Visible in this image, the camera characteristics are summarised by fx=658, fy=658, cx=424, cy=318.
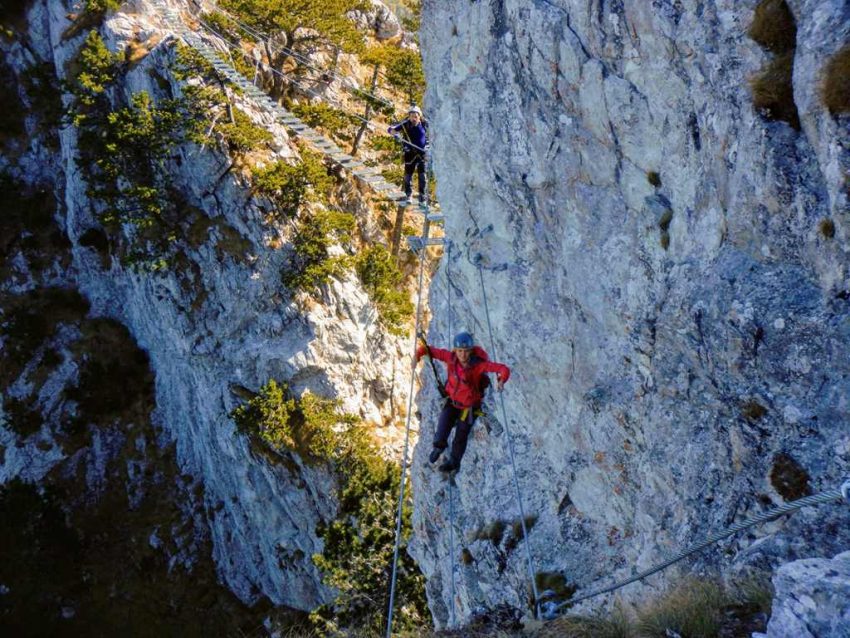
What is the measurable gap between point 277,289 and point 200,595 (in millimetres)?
15636

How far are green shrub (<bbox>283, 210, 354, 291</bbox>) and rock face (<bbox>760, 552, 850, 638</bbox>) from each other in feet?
75.3

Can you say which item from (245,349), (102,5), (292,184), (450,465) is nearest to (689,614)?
(450,465)

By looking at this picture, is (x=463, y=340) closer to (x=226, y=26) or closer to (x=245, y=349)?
(x=245, y=349)

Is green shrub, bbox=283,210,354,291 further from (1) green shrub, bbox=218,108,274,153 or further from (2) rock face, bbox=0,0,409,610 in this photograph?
(1) green shrub, bbox=218,108,274,153

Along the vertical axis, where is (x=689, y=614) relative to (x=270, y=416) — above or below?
below

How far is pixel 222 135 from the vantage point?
2659 cm

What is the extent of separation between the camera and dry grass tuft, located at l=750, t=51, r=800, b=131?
614 cm

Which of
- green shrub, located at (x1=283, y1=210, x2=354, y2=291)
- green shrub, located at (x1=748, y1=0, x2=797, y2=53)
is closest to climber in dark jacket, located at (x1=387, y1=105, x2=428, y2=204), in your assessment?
green shrub, located at (x1=283, y1=210, x2=354, y2=291)

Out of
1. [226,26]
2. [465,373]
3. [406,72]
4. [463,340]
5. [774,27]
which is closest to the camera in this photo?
[774,27]

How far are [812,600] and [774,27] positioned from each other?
16.9 ft

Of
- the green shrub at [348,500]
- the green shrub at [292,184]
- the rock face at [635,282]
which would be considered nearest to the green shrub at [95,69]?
the green shrub at [292,184]

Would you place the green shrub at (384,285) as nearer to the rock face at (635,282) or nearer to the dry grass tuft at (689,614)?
the rock face at (635,282)

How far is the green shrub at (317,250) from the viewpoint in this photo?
2589cm

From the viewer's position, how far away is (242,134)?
26047 mm
